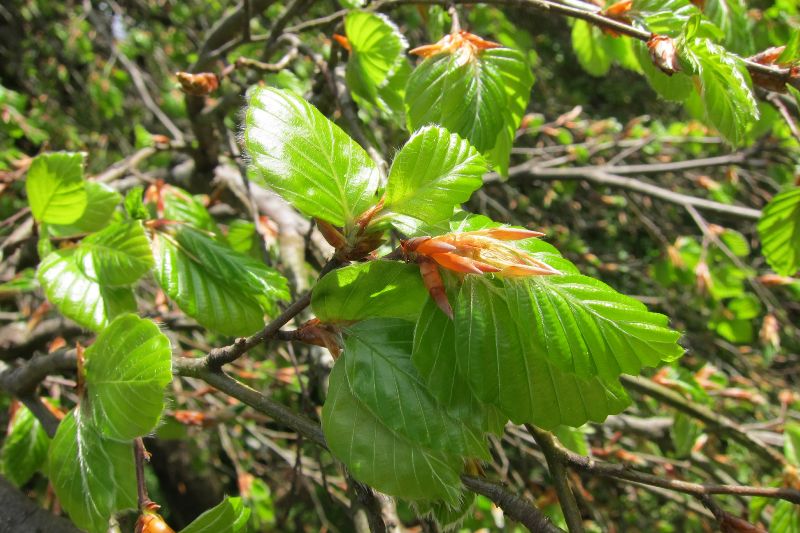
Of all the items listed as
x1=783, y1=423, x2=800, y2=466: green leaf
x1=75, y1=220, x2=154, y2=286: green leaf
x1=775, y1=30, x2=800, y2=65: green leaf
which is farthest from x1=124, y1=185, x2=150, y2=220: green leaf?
x1=783, y1=423, x2=800, y2=466: green leaf

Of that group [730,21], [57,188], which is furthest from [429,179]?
[730,21]

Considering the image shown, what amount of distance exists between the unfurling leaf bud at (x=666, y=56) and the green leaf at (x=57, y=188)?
98 cm

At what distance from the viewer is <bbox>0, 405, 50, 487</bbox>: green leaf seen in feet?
4.37

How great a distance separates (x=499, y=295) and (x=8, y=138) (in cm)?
363

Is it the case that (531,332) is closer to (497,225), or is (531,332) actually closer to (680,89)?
(497,225)

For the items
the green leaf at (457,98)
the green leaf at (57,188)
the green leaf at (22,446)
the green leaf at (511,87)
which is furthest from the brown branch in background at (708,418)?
the green leaf at (22,446)

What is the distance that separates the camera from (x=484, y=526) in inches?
88.8

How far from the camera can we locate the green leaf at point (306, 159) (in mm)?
557

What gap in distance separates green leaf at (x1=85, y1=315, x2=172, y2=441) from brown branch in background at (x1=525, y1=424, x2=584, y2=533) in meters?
0.46

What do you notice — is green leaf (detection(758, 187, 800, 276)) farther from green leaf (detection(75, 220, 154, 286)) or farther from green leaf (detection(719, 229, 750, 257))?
green leaf (detection(719, 229, 750, 257))

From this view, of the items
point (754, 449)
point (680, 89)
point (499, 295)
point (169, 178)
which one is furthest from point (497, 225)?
point (169, 178)

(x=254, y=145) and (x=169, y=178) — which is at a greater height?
(x=254, y=145)

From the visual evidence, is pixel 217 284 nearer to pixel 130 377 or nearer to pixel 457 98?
pixel 130 377

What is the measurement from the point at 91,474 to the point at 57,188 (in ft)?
1.82
